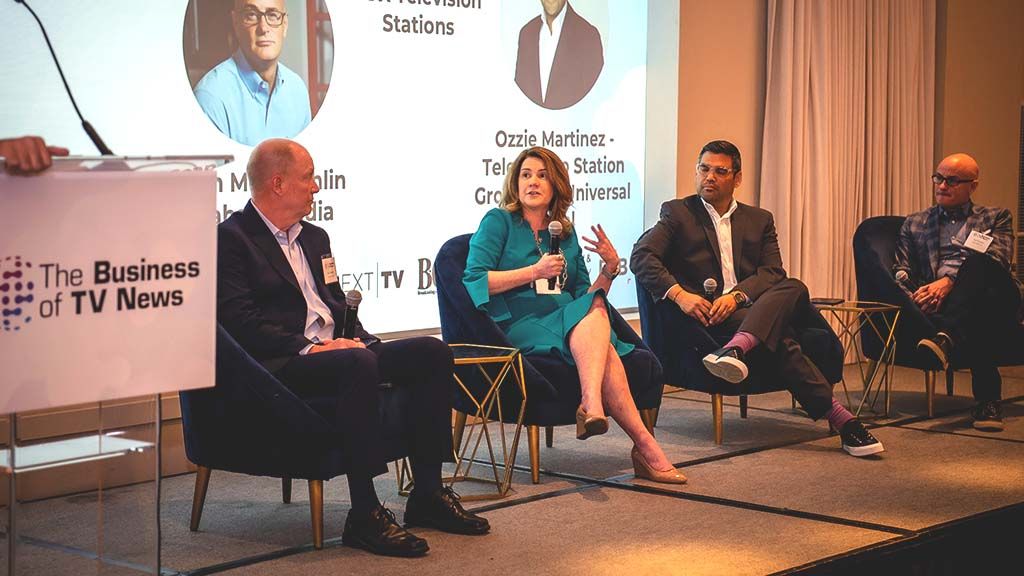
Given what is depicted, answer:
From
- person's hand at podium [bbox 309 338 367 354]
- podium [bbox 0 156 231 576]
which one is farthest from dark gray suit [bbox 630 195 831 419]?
podium [bbox 0 156 231 576]

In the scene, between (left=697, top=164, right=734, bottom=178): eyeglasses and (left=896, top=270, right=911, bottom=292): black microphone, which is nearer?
(left=697, top=164, right=734, bottom=178): eyeglasses

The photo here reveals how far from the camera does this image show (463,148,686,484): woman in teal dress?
4789 millimetres

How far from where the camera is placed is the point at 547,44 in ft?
21.3

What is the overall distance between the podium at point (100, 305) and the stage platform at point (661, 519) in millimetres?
92

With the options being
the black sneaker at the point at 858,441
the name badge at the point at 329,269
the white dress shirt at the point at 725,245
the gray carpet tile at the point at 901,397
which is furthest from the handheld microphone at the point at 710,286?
the name badge at the point at 329,269

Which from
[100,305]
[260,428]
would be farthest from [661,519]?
[100,305]

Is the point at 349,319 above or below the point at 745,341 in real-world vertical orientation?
above

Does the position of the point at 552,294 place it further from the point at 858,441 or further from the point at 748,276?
the point at 858,441

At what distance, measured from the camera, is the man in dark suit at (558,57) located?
21.0 ft

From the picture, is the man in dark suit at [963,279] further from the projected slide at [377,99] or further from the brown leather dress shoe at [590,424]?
the brown leather dress shoe at [590,424]

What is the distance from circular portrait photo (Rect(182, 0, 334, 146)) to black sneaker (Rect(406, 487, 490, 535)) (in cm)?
180

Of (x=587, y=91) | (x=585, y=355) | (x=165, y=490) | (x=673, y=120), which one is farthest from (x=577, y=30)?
(x=165, y=490)

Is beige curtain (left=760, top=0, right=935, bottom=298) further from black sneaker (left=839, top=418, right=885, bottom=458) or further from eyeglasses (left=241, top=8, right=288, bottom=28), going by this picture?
eyeglasses (left=241, top=8, right=288, bottom=28)

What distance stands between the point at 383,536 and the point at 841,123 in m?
4.95
